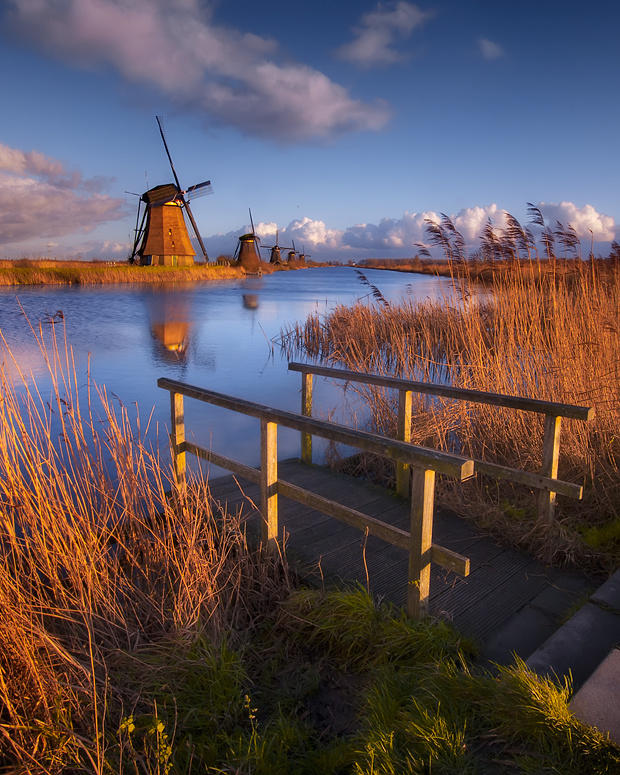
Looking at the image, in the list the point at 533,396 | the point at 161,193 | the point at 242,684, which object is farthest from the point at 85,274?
the point at 242,684

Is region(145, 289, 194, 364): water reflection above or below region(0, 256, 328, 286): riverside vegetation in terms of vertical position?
below

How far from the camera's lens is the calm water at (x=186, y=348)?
8594 mm

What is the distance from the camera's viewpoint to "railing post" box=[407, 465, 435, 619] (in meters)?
2.39

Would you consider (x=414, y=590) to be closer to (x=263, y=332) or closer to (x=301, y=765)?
(x=301, y=765)

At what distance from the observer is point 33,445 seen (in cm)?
277

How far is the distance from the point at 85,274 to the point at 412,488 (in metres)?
36.0

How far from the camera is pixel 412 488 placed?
2.46 meters

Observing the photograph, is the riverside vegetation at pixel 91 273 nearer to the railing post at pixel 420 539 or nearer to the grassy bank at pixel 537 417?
the grassy bank at pixel 537 417

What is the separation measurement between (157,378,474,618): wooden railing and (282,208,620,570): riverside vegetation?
124cm

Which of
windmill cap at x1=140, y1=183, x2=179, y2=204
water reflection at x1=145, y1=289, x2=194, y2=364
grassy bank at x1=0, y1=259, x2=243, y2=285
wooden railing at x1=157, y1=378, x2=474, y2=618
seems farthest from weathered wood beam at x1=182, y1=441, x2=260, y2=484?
windmill cap at x1=140, y1=183, x2=179, y2=204

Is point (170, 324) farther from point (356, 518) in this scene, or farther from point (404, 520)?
point (356, 518)

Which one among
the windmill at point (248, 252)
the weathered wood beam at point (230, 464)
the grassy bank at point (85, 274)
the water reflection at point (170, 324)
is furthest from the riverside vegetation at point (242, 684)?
the windmill at point (248, 252)

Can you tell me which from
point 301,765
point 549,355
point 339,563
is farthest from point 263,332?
point 301,765

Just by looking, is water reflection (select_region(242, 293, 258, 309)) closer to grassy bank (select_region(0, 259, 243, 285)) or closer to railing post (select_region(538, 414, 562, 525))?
grassy bank (select_region(0, 259, 243, 285))
